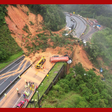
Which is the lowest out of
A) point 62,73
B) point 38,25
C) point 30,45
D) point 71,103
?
point 62,73

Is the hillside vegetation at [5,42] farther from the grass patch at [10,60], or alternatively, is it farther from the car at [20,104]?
the car at [20,104]

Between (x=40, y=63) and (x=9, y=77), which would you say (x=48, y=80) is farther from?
(x=9, y=77)

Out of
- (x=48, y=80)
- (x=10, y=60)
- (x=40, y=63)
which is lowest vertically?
(x=48, y=80)

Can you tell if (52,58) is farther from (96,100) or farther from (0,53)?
(96,100)

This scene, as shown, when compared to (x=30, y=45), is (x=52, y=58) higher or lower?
lower

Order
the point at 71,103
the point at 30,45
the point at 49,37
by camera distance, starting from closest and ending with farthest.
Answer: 1. the point at 71,103
2. the point at 30,45
3. the point at 49,37

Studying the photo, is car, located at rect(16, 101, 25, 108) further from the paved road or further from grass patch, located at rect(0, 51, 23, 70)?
grass patch, located at rect(0, 51, 23, 70)

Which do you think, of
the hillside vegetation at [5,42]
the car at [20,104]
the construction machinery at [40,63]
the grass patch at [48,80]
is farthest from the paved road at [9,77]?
the grass patch at [48,80]

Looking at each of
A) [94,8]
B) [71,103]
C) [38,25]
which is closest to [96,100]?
[71,103]

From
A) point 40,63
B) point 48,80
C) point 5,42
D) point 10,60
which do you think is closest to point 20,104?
point 48,80

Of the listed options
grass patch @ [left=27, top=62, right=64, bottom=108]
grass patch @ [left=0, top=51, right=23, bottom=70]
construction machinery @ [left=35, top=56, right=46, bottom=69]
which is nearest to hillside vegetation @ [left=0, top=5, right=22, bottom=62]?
grass patch @ [left=0, top=51, right=23, bottom=70]

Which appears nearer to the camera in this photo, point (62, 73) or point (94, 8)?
point (62, 73)
